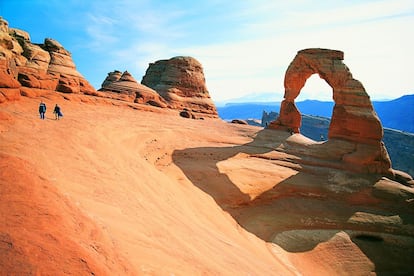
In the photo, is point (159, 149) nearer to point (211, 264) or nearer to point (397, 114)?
point (211, 264)

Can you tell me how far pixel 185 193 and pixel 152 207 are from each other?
11.5 feet

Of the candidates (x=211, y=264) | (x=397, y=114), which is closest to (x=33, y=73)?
(x=211, y=264)

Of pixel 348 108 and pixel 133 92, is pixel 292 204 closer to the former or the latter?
pixel 348 108

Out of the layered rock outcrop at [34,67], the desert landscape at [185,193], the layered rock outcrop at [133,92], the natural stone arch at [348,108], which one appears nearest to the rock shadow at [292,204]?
the desert landscape at [185,193]

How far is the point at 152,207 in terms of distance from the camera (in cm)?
693

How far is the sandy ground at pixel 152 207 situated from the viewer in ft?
11.7

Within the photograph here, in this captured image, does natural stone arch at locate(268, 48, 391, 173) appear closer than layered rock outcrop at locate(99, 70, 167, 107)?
Yes

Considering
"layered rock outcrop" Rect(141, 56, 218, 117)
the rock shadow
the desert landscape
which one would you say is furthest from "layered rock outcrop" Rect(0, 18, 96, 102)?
"layered rock outcrop" Rect(141, 56, 218, 117)

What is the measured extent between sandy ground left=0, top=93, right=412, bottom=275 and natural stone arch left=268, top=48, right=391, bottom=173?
368cm

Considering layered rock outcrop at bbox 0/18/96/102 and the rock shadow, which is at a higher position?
layered rock outcrop at bbox 0/18/96/102

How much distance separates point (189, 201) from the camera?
9844 mm

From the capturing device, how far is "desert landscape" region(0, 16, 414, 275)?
153 inches

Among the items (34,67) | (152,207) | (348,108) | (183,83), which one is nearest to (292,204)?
(348,108)

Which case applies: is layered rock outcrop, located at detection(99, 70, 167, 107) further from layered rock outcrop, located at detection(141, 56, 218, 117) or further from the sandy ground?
the sandy ground
